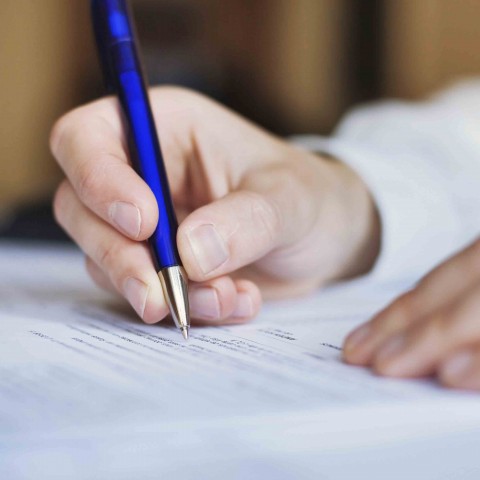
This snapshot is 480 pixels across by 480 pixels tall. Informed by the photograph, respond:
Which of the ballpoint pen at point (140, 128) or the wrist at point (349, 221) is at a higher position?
the ballpoint pen at point (140, 128)

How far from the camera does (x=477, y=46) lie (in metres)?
2.03

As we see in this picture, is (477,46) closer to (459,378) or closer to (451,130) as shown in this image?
(451,130)

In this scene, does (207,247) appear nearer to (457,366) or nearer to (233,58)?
(457,366)

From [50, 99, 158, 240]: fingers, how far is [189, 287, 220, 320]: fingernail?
40mm

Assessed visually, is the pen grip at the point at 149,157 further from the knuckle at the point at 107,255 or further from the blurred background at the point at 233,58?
the blurred background at the point at 233,58

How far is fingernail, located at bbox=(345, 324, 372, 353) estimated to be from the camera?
0.35 metres

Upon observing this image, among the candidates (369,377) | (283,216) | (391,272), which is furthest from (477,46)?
(369,377)

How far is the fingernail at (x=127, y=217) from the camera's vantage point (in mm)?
413

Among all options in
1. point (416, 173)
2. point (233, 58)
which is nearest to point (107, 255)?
point (416, 173)

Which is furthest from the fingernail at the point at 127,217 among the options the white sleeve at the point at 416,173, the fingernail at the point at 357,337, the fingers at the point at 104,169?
the white sleeve at the point at 416,173

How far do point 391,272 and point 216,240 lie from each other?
0.77 ft

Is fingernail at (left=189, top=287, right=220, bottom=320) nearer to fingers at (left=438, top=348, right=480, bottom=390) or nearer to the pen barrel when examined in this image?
the pen barrel

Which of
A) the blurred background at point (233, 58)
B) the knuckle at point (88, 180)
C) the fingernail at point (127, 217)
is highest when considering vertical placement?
the knuckle at point (88, 180)

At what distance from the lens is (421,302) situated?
0.33 meters
